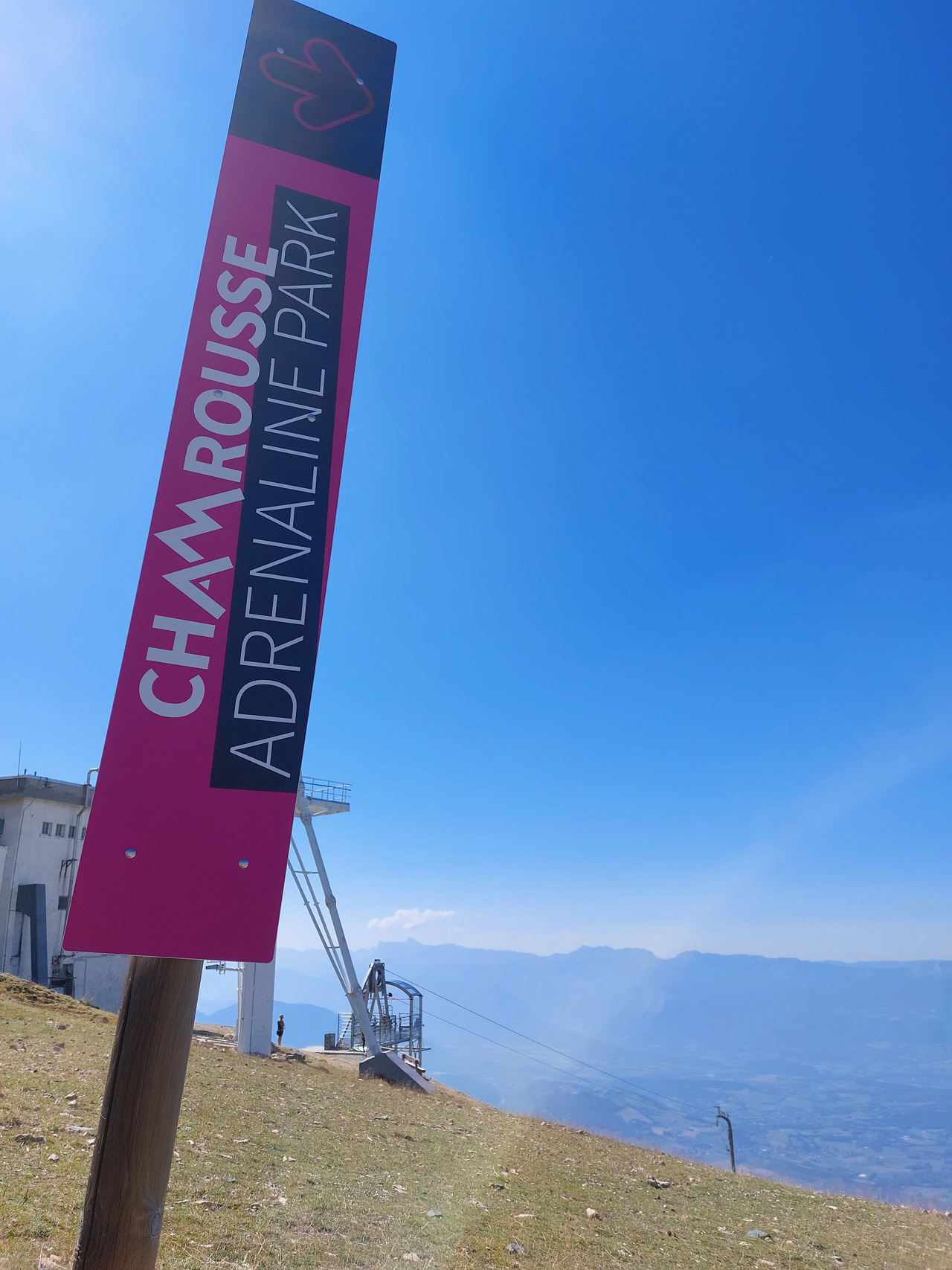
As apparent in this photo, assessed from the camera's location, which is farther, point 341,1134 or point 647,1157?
point 647,1157

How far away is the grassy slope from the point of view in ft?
20.6

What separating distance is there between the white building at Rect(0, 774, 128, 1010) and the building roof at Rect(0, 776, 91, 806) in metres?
0.03

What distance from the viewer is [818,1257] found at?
9258mm

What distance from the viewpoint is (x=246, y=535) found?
12.5 ft

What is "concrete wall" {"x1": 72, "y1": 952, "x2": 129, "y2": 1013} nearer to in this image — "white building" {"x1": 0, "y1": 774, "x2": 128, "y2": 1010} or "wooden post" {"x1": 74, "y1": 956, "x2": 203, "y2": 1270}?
"white building" {"x1": 0, "y1": 774, "x2": 128, "y2": 1010}

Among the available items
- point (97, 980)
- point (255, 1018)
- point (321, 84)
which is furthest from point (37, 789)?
point (321, 84)

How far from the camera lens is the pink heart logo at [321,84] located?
4.70 meters

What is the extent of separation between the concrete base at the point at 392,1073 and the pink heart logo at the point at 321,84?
76.1 feet

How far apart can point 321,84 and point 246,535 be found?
3.30 metres

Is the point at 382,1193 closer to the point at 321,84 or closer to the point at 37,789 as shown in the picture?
the point at 321,84

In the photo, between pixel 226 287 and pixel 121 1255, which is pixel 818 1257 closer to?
pixel 121 1255

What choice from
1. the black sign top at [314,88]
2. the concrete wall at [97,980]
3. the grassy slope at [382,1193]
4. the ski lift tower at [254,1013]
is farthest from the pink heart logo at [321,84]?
the concrete wall at [97,980]

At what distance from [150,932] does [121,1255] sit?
137 cm

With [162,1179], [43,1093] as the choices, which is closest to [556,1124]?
A: [43,1093]
